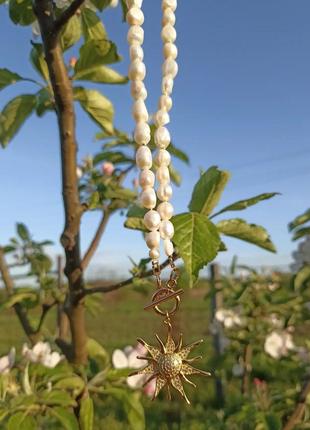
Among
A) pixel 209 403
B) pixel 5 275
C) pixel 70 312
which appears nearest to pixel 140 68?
pixel 70 312

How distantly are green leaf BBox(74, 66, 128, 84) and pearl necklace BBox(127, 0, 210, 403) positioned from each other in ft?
1.95

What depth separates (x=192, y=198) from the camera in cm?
129

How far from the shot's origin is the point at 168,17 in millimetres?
1035

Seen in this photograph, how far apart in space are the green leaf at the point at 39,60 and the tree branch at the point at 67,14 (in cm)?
30

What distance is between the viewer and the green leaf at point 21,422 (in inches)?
50.0

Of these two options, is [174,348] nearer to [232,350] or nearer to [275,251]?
[275,251]

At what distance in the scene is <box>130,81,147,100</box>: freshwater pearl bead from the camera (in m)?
0.99

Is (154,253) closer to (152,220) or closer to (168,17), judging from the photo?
(152,220)

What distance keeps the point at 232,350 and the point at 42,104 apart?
7.35 feet

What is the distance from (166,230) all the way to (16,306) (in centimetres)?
122

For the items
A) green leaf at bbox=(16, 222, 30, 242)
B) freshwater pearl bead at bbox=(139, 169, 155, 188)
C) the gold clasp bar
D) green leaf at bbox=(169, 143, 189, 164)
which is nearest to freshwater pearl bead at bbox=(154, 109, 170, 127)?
freshwater pearl bead at bbox=(139, 169, 155, 188)

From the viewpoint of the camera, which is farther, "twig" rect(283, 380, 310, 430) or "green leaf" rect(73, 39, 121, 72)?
"twig" rect(283, 380, 310, 430)

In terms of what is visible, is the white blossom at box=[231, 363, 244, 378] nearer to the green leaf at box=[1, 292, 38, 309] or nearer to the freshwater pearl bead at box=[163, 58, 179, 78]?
the green leaf at box=[1, 292, 38, 309]

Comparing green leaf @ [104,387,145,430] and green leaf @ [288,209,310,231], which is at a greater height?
green leaf @ [288,209,310,231]
